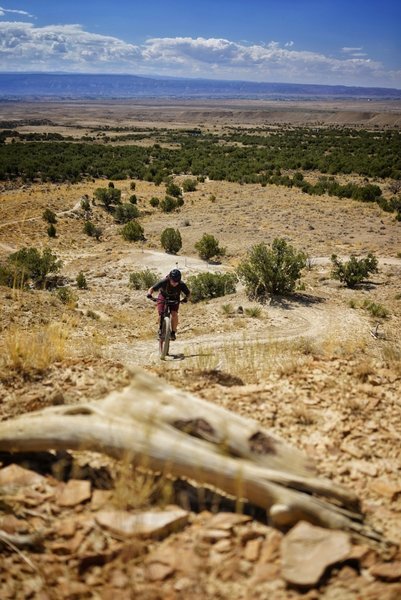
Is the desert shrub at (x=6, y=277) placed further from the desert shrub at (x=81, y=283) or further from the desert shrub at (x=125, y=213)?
the desert shrub at (x=125, y=213)

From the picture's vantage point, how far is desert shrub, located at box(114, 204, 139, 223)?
82.8 feet

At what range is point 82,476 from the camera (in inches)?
141

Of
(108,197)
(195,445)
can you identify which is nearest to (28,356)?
(195,445)

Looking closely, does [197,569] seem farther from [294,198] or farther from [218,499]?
[294,198]

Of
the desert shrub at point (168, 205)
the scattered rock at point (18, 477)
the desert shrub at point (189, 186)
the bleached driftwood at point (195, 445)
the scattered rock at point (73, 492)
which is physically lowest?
the scattered rock at point (18, 477)

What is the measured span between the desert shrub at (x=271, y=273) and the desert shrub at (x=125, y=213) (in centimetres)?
1329

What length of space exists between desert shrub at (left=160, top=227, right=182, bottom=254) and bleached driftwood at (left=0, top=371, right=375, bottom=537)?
53.5ft

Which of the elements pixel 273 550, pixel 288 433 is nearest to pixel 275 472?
pixel 273 550

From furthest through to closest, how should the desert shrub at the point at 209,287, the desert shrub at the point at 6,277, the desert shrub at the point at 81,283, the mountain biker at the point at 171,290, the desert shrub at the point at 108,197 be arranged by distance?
the desert shrub at the point at 108,197
the desert shrub at the point at 81,283
the desert shrub at the point at 209,287
the desert shrub at the point at 6,277
the mountain biker at the point at 171,290

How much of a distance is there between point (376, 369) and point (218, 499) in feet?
11.9

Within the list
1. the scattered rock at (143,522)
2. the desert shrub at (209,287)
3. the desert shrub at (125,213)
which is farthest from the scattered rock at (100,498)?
the desert shrub at (125,213)

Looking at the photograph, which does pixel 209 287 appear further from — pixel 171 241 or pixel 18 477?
pixel 18 477

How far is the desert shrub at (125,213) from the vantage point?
82.8 ft

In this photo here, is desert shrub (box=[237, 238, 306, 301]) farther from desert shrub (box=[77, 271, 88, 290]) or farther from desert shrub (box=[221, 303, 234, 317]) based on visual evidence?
desert shrub (box=[77, 271, 88, 290])
